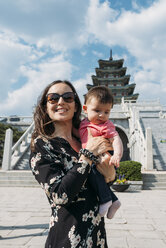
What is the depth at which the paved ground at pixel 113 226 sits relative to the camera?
3.21 m

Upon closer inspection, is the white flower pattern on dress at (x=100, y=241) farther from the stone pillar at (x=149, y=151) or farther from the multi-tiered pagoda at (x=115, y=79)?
the multi-tiered pagoda at (x=115, y=79)

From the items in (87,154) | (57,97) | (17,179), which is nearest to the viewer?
(87,154)

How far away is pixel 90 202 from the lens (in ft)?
4.57

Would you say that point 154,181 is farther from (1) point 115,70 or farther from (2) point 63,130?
(1) point 115,70

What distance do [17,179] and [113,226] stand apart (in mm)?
6766

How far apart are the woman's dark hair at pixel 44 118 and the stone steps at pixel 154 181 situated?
8216 mm

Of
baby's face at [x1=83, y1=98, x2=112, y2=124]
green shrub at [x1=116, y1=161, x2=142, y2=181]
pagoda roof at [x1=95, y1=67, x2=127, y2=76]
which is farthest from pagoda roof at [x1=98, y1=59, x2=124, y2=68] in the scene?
baby's face at [x1=83, y1=98, x2=112, y2=124]

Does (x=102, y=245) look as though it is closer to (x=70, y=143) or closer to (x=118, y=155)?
(x=118, y=155)

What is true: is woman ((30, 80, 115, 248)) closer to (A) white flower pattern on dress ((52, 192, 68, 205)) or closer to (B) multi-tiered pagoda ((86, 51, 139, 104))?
(A) white flower pattern on dress ((52, 192, 68, 205))

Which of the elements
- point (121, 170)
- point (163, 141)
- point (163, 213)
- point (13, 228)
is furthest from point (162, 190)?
point (13, 228)

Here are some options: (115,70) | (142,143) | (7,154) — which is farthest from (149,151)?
(115,70)

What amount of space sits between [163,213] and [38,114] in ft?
15.2

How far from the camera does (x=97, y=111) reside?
165cm

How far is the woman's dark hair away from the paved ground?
89.2 inches
